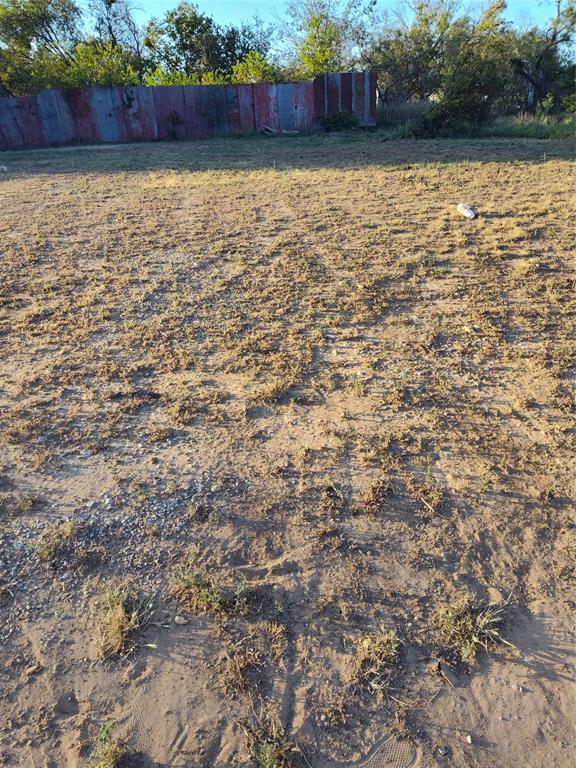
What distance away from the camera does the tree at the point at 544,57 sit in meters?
19.2

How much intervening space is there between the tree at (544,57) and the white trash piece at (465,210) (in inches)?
636

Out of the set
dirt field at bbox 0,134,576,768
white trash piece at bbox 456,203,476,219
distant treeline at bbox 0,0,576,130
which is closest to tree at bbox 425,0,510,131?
distant treeline at bbox 0,0,576,130

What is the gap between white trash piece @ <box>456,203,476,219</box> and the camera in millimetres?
6277

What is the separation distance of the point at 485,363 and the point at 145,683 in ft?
8.88

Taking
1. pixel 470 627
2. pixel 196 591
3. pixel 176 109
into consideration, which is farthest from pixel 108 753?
pixel 176 109

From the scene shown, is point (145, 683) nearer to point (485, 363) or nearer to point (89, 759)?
point (89, 759)

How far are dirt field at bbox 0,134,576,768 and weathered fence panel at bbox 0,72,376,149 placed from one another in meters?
14.1

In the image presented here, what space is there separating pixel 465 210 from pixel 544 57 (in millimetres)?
19376

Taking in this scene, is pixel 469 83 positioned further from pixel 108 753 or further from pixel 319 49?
pixel 108 753

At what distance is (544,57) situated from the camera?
20.2 meters

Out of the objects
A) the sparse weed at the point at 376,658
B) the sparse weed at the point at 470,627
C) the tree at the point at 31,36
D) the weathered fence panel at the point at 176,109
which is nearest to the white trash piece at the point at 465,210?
the sparse weed at the point at 470,627

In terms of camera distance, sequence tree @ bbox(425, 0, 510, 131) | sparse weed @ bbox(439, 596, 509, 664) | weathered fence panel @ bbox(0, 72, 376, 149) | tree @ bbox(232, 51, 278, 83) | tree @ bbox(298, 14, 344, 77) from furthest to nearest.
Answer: tree @ bbox(232, 51, 278, 83), tree @ bbox(298, 14, 344, 77), weathered fence panel @ bbox(0, 72, 376, 149), tree @ bbox(425, 0, 510, 131), sparse weed @ bbox(439, 596, 509, 664)

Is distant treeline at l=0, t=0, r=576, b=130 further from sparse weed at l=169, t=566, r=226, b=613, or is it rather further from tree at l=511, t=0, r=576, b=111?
sparse weed at l=169, t=566, r=226, b=613

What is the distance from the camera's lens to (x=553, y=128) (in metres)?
12.5
